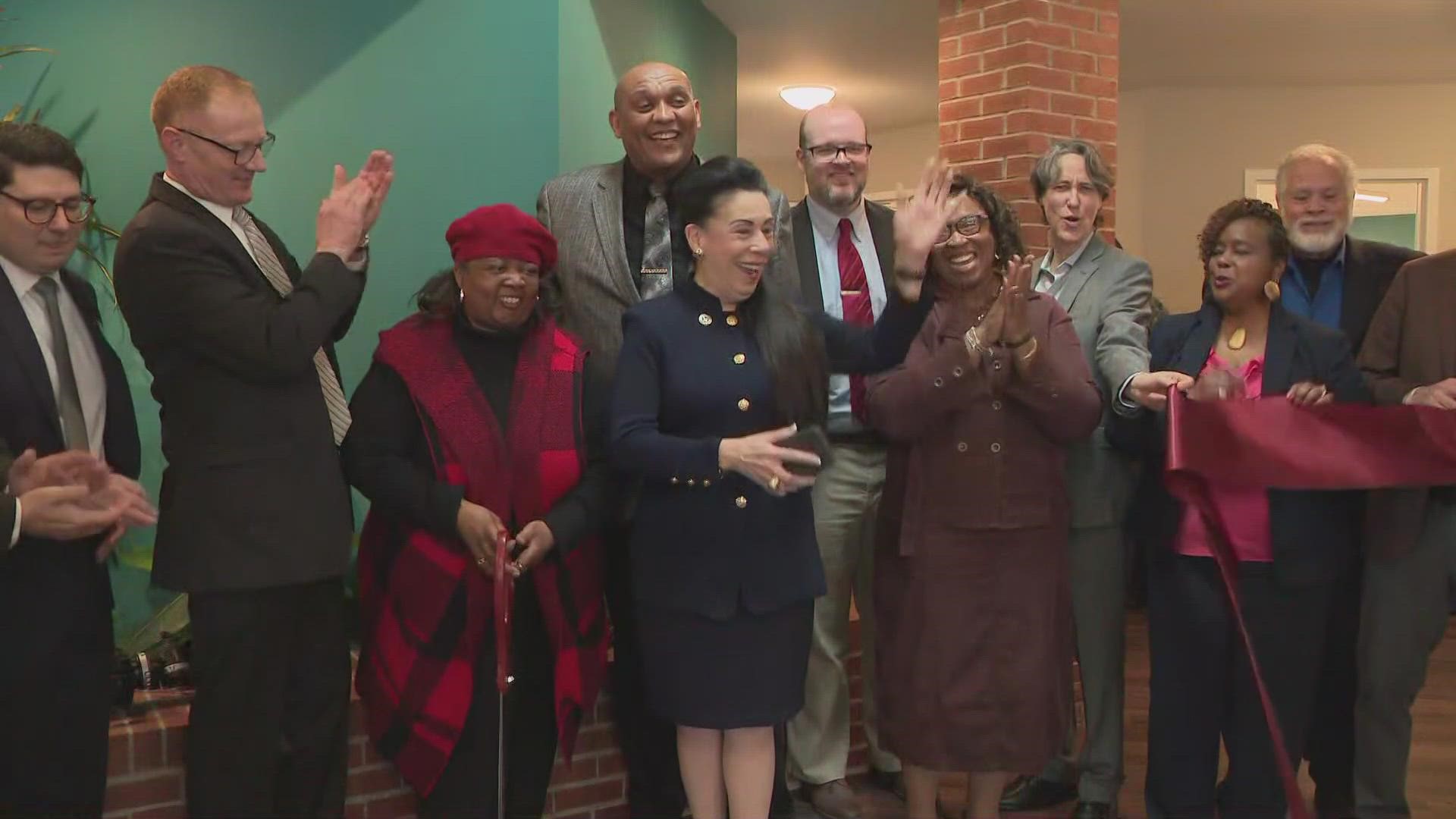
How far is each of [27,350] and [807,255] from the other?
5.89 feet

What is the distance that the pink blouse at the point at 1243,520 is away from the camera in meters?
2.81

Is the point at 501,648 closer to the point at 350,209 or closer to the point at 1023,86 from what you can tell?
the point at 350,209

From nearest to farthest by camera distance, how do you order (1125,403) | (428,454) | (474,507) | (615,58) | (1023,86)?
(474,507) < (428,454) < (1125,403) < (615,58) < (1023,86)

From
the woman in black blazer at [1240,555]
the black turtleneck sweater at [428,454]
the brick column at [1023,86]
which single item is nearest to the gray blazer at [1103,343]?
the woman in black blazer at [1240,555]

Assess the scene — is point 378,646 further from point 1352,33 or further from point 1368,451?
point 1352,33

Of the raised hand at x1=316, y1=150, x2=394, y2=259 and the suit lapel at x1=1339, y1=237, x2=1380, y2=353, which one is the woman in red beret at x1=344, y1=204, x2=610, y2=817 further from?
the suit lapel at x1=1339, y1=237, x2=1380, y2=353

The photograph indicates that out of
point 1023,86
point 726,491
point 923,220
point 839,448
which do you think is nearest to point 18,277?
point 726,491

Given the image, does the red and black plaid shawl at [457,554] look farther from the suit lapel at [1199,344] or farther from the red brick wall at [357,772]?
the suit lapel at [1199,344]

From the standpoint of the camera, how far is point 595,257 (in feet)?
9.76

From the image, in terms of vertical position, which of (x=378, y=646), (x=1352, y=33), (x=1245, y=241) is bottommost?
(x=378, y=646)

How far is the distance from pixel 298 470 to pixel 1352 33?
295 inches

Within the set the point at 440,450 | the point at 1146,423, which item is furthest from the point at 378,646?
the point at 1146,423

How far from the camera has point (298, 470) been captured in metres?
2.38

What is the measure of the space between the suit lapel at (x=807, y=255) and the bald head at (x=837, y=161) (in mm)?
56
